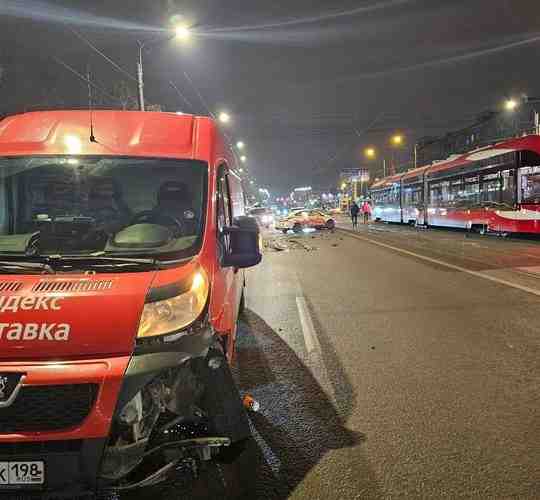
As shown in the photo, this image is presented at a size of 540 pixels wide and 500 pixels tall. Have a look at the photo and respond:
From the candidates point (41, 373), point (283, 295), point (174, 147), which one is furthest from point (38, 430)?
point (283, 295)

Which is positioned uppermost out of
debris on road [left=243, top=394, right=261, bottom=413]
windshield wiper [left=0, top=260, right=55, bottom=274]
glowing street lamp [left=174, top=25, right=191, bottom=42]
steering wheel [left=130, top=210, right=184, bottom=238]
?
glowing street lamp [left=174, top=25, right=191, bottom=42]

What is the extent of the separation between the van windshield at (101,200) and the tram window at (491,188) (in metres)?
20.5

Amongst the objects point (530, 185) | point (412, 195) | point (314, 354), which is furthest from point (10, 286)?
point (412, 195)

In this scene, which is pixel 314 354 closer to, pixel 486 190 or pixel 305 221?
pixel 486 190

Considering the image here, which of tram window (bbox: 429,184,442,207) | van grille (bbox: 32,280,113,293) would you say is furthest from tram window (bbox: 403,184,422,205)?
van grille (bbox: 32,280,113,293)

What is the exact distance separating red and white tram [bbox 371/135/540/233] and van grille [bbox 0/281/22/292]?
1996 centimetres

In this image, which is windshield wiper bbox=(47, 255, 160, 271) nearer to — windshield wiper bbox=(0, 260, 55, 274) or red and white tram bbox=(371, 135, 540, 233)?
windshield wiper bbox=(0, 260, 55, 274)

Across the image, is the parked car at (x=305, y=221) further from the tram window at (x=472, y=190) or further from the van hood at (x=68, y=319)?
the van hood at (x=68, y=319)

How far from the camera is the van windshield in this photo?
Answer: 3.69 metres

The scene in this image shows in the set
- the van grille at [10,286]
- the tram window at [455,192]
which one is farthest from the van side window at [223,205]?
the tram window at [455,192]

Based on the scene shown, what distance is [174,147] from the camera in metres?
4.02

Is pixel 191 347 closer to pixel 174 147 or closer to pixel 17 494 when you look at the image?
pixel 17 494

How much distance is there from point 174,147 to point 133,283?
1.47 meters

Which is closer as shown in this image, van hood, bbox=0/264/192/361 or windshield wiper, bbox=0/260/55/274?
van hood, bbox=0/264/192/361
